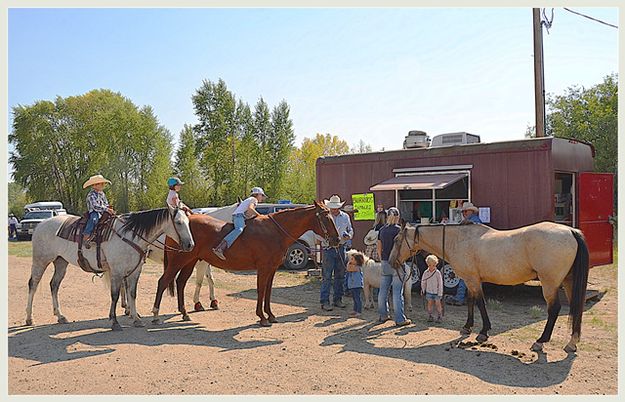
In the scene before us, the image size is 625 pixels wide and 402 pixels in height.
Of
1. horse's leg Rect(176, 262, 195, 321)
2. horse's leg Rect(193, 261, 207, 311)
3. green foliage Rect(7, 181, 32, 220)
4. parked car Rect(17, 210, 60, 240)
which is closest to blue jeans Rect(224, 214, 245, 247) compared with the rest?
horse's leg Rect(176, 262, 195, 321)

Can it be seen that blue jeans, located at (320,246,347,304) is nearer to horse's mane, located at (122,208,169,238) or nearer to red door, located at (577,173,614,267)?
horse's mane, located at (122,208,169,238)

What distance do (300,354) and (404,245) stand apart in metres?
2.27

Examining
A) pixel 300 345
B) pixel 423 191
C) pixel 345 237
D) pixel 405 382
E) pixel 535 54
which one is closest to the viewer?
pixel 405 382

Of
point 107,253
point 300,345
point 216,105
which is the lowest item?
point 300,345

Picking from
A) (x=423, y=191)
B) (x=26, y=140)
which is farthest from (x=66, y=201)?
(x=423, y=191)

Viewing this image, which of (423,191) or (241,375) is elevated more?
(423,191)

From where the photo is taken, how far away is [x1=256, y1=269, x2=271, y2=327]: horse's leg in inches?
316

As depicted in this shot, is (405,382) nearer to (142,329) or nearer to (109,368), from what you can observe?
(109,368)

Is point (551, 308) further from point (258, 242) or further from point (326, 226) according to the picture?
point (258, 242)

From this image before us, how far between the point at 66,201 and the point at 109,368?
1557 inches

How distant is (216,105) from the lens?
32.8m

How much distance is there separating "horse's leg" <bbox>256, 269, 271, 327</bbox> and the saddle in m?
2.30

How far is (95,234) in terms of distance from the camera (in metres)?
7.95

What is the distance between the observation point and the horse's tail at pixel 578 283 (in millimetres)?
6320
